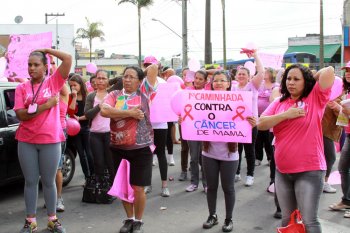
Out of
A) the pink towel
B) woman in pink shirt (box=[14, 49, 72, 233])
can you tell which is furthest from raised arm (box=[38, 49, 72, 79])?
the pink towel

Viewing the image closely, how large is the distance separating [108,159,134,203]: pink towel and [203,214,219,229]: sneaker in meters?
0.91

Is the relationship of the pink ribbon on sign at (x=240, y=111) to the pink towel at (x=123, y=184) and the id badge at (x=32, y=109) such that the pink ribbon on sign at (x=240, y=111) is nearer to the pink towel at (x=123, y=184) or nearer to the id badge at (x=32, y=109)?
the pink towel at (x=123, y=184)

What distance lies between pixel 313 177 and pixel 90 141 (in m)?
3.47

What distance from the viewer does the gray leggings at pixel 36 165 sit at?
14.6 feet

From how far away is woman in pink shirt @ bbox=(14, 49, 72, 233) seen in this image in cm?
439

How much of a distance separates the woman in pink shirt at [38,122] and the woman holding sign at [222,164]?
5.45 feet

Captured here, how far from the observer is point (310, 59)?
33406 millimetres

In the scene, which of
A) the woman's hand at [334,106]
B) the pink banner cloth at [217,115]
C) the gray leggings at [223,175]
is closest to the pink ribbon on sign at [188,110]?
the pink banner cloth at [217,115]

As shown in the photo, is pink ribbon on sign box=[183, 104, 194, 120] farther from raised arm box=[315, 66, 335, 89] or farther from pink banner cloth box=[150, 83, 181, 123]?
raised arm box=[315, 66, 335, 89]

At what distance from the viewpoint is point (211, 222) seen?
491 centimetres

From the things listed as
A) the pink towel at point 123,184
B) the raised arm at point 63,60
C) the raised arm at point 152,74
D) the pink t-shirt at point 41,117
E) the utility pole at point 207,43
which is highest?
the utility pole at point 207,43

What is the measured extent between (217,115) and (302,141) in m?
1.29

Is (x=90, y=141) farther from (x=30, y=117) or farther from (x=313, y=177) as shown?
(x=313, y=177)

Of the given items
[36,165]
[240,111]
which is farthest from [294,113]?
[36,165]
